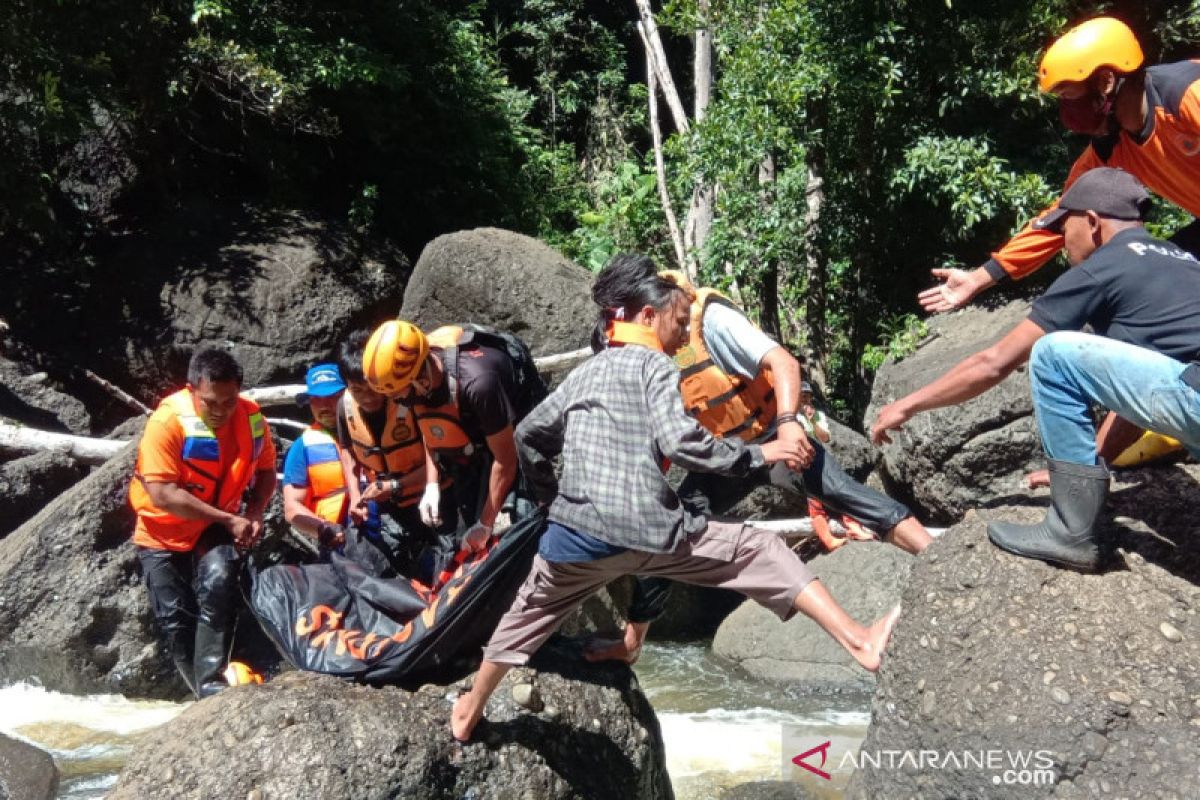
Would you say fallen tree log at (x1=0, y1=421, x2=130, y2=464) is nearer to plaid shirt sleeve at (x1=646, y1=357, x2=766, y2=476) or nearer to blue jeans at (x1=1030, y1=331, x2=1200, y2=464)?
plaid shirt sleeve at (x1=646, y1=357, x2=766, y2=476)

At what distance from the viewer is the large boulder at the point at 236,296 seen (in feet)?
32.9

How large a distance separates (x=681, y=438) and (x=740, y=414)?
1120 mm


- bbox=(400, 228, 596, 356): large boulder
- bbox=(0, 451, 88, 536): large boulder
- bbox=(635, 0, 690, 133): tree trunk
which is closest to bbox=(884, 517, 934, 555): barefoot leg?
bbox=(400, 228, 596, 356): large boulder

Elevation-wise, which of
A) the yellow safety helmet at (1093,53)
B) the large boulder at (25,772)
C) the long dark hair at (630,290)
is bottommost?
the large boulder at (25,772)

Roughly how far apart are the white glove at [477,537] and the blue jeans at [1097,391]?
2.29 metres

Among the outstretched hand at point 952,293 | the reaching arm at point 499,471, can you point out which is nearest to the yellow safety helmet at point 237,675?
the reaching arm at point 499,471

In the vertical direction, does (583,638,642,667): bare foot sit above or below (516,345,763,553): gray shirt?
below

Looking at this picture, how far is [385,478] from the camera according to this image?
219 inches

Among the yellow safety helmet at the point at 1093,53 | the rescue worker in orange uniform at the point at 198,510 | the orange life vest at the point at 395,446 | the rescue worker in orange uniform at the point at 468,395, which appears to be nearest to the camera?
the yellow safety helmet at the point at 1093,53

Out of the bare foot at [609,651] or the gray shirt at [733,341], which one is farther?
the bare foot at [609,651]

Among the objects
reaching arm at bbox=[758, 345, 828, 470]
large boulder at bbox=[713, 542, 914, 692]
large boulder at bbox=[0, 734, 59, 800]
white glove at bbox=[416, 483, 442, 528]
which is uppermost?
reaching arm at bbox=[758, 345, 828, 470]

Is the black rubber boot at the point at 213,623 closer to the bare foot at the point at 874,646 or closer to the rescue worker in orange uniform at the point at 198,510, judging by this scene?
the rescue worker in orange uniform at the point at 198,510

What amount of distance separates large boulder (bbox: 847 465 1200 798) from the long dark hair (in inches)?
47.7

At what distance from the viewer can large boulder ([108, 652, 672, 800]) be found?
13.2 ft
